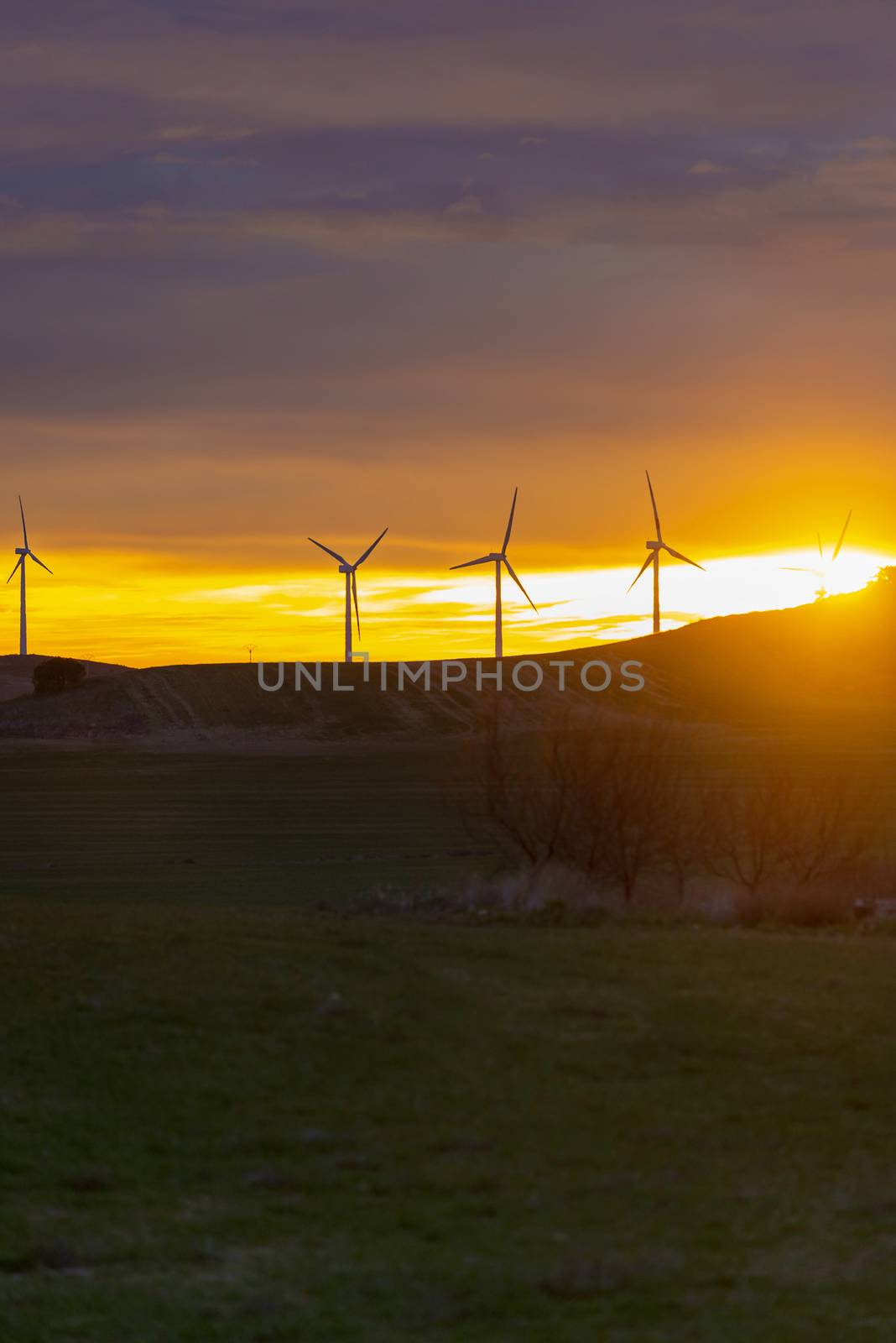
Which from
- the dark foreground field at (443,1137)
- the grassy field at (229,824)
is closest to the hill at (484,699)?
the grassy field at (229,824)

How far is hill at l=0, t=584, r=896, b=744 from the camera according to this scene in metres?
128

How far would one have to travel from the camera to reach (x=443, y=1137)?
1115 centimetres

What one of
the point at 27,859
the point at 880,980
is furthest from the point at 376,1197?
the point at 27,859

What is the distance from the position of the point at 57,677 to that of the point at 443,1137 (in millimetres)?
142252

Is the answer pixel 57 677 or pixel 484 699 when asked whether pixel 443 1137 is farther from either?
pixel 57 677

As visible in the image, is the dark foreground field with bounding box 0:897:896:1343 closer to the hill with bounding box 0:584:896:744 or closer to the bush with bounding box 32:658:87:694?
the hill with bounding box 0:584:896:744

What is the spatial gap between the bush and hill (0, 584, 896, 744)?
228 centimetres

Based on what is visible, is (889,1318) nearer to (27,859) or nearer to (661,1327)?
(661,1327)

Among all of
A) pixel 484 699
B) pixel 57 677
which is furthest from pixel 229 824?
pixel 57 677

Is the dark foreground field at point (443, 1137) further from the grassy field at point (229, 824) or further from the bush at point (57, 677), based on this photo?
the bush at point (57, 677)

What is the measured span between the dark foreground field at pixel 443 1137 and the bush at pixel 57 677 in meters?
133

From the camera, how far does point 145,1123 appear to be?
461 inches

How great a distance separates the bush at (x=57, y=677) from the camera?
146625 mm

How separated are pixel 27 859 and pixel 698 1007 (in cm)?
4179
